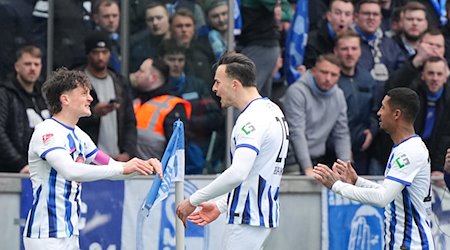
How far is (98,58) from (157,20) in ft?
2.34

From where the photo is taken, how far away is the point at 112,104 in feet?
37.1

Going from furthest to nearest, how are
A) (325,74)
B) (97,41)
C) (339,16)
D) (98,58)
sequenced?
(339,16) → (325,74) → (97,41) → (98,58)

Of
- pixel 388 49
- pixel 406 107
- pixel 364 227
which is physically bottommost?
pixel 364 227

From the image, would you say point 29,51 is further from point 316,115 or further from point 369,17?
point 369,17

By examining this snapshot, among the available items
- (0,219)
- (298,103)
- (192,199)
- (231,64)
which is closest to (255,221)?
(192,199)

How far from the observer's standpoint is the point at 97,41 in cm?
1155

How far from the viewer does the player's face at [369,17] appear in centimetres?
1286

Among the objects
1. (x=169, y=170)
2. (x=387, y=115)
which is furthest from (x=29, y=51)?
(x=387, y=115)

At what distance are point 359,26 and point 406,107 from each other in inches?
175

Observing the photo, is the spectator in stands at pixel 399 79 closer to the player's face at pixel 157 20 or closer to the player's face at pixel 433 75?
the player's face at pixel 433 75

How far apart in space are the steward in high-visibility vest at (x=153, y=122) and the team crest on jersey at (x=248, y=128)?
10.8 ft

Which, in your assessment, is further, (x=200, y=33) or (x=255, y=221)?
(x=200, y=33)

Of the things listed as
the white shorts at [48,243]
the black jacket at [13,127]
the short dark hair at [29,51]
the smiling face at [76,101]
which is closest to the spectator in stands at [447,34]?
the short dark hair at [29,51]

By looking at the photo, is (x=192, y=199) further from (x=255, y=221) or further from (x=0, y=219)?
(x=0, y=219)
